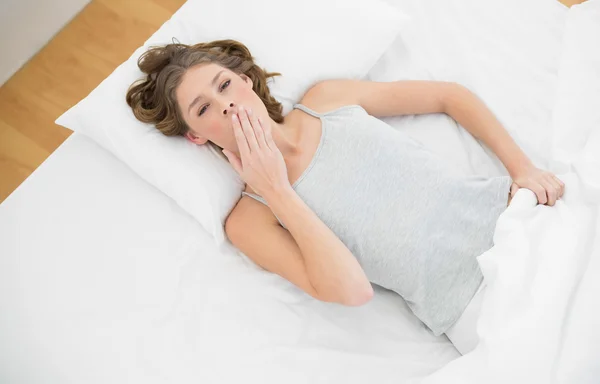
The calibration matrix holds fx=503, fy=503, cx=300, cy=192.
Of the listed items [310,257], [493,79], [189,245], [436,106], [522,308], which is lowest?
[189,245]

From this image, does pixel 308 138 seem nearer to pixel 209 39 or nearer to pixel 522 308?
pixel 209 39

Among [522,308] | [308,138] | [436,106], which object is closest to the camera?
[522,308]

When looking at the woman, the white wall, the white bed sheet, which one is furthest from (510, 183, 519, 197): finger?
the white wall

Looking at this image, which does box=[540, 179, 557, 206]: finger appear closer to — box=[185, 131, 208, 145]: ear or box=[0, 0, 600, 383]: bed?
box=[0, 0, 600, 383]: bed

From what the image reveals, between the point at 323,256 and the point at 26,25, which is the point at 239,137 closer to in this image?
the point at 323,256

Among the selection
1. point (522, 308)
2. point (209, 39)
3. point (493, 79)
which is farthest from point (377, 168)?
point (209, 39)

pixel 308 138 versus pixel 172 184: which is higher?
pixel 308 138

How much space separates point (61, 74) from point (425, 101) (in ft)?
4.37

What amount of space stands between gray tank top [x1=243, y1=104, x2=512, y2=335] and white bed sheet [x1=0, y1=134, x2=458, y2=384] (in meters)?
0.13

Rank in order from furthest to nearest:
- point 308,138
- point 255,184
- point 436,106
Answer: point 436,106, point 308,138, point 255,184

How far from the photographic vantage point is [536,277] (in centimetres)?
105

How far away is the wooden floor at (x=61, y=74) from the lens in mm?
1760

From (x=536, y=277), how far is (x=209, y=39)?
107 centimetres

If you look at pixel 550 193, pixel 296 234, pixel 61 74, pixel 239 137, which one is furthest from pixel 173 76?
pixel 550 193
